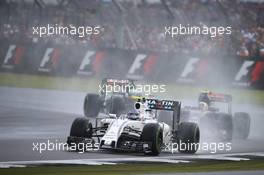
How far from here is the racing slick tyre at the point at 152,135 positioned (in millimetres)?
18438

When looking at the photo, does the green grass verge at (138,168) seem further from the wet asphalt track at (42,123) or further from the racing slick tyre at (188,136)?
the wet asphalt track at (42,123)

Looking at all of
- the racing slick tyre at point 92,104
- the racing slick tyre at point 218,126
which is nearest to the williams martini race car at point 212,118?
the racing slick tyre at point 218,126

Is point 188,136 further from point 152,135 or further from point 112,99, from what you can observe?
point 112,99

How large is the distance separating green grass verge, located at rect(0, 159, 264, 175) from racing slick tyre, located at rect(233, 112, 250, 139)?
11.3 ft

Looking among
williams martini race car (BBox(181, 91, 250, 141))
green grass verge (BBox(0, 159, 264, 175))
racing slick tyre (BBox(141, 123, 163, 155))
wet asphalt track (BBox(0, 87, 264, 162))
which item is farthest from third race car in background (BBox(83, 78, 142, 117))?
green grass verge (BBox(0, 159, 264, 175))

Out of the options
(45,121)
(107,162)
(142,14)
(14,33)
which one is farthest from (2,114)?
(107,162)

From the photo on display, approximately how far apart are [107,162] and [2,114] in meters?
7.73

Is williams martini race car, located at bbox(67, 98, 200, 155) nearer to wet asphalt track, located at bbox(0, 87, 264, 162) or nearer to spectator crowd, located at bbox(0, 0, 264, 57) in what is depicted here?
wet asphalt track, located at bbox(0, 87, 264, 162)

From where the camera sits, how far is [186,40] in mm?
28781

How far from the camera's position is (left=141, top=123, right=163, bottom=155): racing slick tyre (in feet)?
60.5

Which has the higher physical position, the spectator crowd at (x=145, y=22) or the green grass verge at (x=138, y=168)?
the spectator crowd at (x=145, y=22)

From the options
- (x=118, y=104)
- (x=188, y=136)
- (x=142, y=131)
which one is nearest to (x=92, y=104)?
(x=118, y=104)

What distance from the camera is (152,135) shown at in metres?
18.4

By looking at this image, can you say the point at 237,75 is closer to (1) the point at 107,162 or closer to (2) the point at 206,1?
(2) the point at 206,1
